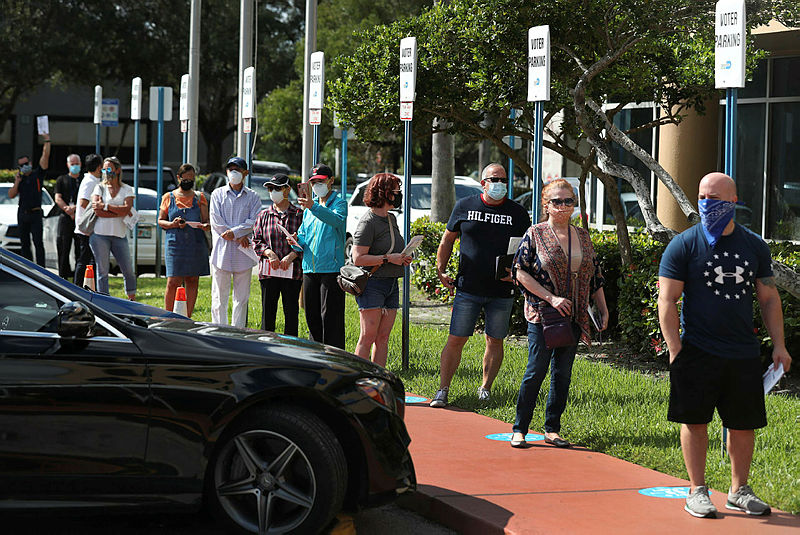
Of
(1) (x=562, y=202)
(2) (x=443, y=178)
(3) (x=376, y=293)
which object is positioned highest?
(2) (x=443, y=178)

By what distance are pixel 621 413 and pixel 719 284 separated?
104 inches

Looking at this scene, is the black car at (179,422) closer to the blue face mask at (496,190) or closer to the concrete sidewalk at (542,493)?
the concrete sidewalk at (542,493)

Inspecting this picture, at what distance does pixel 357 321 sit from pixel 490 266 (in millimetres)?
5124

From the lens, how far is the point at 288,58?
46.7 meters

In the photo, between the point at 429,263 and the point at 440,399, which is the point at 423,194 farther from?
the point at 440,399

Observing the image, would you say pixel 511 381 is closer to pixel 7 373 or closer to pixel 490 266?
pixel 490 266

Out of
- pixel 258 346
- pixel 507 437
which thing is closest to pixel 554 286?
pixel 507 437

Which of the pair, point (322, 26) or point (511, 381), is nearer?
point (511, 381)

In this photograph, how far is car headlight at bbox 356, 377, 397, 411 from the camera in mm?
5367

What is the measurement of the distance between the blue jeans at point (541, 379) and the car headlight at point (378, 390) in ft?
6.05

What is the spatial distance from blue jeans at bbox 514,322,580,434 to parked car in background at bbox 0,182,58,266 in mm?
11778

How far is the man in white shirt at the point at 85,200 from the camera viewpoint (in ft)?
42.1

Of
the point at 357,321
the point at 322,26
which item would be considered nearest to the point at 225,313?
the point at 357,321

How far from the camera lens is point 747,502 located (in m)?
5.68
